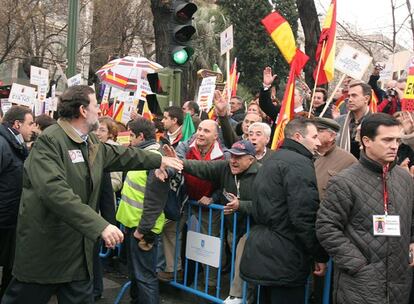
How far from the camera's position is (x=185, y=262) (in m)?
6.12

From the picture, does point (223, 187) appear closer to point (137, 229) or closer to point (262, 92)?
point (137, 229)

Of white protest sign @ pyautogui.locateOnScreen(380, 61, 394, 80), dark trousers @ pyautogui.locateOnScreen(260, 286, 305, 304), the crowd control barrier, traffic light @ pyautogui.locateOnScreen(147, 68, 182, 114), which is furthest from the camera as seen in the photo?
white protest sign @ pyautogui.locateOnScreen(380, 61, 394, 80)

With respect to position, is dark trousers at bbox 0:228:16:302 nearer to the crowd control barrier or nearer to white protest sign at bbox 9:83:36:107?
the crowd control barrier

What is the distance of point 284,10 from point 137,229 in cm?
3565

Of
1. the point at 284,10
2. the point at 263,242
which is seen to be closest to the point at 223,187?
the point at 263,242

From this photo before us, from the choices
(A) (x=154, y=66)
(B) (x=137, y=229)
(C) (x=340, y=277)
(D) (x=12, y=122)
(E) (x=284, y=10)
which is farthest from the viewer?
(E) (x=284, y=10)

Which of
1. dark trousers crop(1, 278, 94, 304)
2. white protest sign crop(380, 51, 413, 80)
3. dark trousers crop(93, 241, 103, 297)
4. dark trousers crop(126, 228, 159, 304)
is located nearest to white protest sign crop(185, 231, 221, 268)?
dark trousers crop(126, 228, 159, 304)

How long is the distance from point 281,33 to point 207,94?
1.79 metres

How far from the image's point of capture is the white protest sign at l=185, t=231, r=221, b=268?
5.65 m

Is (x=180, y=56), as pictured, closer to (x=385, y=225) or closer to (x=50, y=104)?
(x=385, y=225)

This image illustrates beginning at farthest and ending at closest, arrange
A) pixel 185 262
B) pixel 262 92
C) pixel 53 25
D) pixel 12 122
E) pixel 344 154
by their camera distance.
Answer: pixel 53 25
pixel 262 92
pixel 185 262
pixel 12 122
pixel 344 154

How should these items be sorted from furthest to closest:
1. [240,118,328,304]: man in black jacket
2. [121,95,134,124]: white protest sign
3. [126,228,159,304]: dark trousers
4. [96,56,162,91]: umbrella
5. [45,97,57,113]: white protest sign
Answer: [96,56,162,91]: umbrella < [45,97,57,113]: white protest sign < [121,95,134,124]: white protest sign < [126,228,159,304]: dark trousers < [240,118,328,304]: man in black jacket

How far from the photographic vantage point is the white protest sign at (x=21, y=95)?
1019 cm

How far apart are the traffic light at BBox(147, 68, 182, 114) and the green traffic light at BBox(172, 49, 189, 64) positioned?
156mm
